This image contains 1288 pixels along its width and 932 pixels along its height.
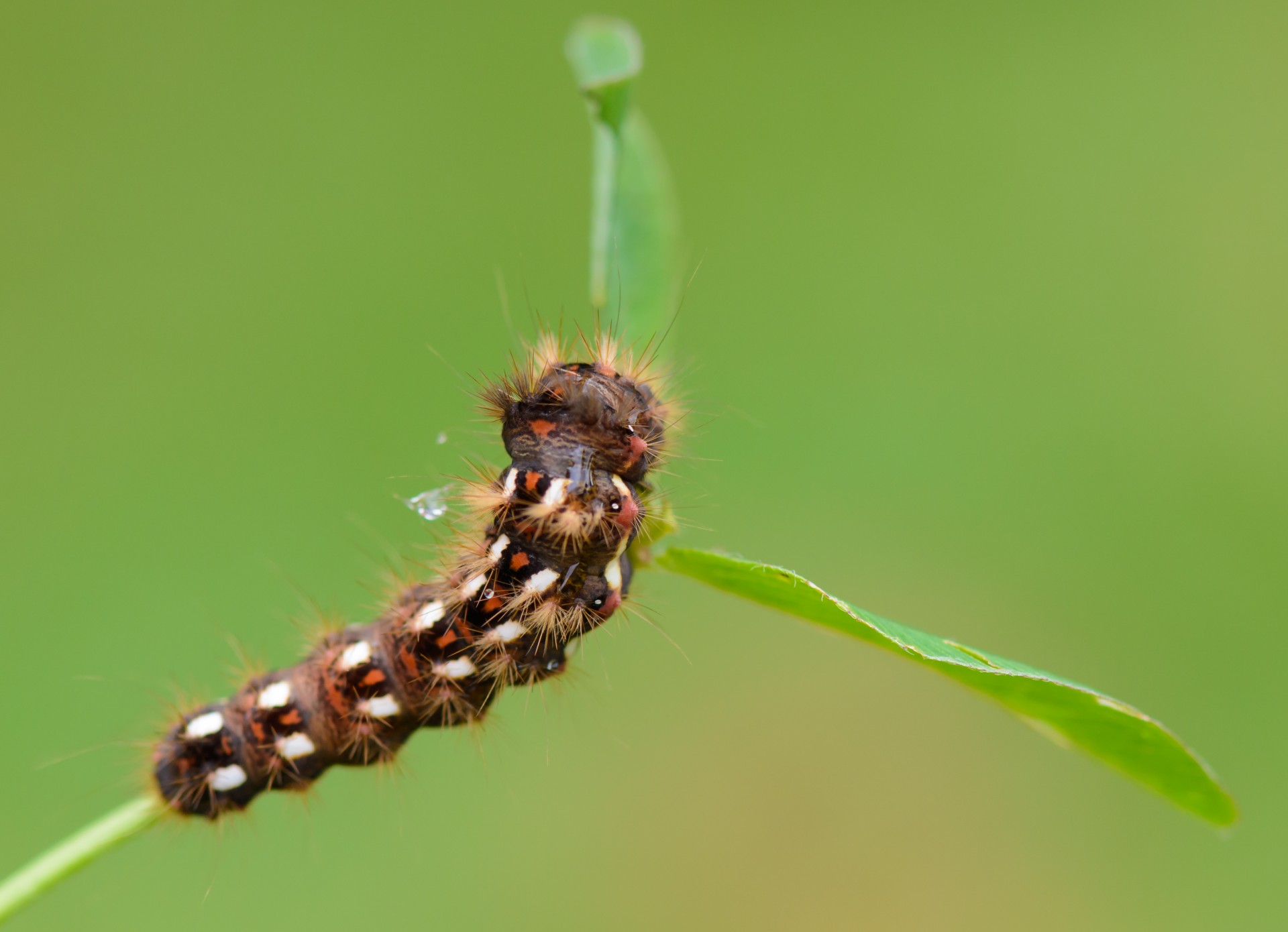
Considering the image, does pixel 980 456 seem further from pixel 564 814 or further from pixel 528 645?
pixel 528 645

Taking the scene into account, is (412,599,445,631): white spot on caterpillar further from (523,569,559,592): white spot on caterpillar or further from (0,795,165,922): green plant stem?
(0,795,165,922): green plant stem

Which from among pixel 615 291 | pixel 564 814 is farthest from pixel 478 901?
pixel 615 291

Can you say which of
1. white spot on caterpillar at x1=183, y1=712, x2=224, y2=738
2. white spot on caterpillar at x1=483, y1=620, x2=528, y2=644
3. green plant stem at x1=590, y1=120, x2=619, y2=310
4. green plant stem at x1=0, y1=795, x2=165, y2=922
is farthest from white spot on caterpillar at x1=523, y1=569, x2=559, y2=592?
white spot on caterpillar at x1=183, y1=712, x2=224, y2=738

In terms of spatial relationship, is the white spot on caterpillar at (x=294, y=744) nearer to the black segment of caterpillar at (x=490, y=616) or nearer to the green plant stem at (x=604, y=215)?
the black segment of caterpillar at (x=490, y=616)

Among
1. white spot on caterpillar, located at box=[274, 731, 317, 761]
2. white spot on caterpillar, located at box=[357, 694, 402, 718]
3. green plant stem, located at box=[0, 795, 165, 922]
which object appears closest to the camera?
green plant stem, located at box=[0, 795, 165, 922]

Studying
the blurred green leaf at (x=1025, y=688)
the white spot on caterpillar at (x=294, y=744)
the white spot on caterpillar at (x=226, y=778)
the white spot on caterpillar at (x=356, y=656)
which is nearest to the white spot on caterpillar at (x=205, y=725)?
the white spot on caterpillar at (x=226, y=778)

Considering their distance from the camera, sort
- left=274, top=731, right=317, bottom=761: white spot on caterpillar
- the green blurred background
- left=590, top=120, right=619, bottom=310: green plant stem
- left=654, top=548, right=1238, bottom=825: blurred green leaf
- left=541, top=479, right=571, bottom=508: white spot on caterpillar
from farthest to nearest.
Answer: the green blurred background, left=274, top=731, right=317, bottom=761: white spot on caterpillar, left=590, top=120, right=619, bottom=310: green plant stem, left=541, top=479, right=571, bottom=508: white spot on caterpillar, left=654, top=548, right=1238, bottom=825: blurred green leaf

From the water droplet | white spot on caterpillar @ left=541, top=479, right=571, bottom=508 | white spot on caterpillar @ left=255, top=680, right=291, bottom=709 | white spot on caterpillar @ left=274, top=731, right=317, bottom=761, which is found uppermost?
white spot on caterpillar @ left=541, top=479, right=571, bottom=508

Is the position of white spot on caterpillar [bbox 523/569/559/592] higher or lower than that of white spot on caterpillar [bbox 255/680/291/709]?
higher

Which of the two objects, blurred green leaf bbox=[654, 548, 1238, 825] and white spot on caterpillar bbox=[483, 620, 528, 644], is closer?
blurred green leaf bbox=[654, 548, 1238, 825]
